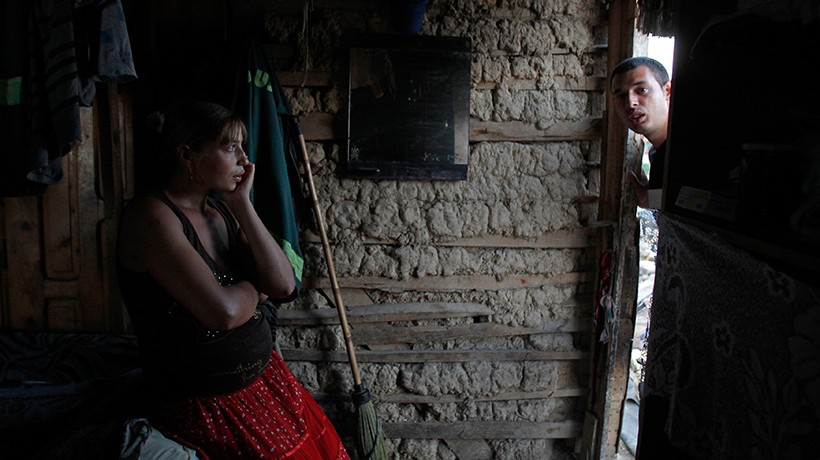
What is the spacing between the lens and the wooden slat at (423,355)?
9.90ft

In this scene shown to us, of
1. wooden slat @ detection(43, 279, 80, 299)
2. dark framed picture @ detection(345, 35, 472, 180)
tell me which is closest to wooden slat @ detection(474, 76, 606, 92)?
dark framed picture @ detection(345, 35, 472, 180)

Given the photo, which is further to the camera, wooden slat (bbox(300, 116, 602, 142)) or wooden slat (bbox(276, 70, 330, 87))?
wooden slat (bbox(300, 116, 602, 142))

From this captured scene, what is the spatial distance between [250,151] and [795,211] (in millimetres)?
2190

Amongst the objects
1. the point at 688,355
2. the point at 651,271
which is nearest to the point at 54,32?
the point at 688,355

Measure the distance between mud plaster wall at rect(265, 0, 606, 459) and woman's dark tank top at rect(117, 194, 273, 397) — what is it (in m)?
1.23

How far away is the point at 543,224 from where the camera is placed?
3.07m

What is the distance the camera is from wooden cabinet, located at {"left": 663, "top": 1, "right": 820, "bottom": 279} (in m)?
1.04

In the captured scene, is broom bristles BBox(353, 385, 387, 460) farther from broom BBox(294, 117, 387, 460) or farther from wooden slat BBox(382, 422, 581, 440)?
wooden slat BBox(382, 422, 581, 440)

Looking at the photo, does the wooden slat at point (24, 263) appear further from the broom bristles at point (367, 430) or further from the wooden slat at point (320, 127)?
the broom bristles at point (367, 430)

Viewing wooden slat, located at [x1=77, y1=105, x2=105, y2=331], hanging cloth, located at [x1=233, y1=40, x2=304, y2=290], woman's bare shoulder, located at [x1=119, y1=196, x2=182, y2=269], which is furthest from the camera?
wooden slat, located at [x1=77, y1=105, x2=105, y2=331]

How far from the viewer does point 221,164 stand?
71.2 inches

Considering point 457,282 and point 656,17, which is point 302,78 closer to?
point 457,282

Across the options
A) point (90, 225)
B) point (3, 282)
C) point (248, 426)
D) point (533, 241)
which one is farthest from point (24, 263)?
point (533, 241)

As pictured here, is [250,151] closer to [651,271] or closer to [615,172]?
[615,172]
